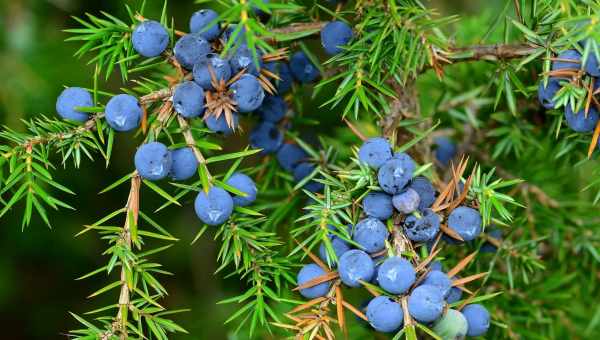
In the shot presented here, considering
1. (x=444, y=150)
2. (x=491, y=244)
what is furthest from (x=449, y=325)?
(x=444, y=150)

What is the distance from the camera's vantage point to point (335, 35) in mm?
991

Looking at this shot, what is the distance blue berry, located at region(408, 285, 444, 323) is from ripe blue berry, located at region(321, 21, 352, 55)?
0.36 m

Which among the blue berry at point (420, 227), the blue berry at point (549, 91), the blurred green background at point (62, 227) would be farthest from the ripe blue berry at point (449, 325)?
the blurred green background at point (62, 227)

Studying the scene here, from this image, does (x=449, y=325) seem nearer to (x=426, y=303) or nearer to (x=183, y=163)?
(x=426, y=303)

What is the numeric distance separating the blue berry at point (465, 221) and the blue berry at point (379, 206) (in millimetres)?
97

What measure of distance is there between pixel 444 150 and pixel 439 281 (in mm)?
535

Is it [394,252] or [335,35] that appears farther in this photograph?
[335,35]

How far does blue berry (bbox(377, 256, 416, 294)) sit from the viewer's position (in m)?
0.83

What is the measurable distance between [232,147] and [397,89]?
1.50 m

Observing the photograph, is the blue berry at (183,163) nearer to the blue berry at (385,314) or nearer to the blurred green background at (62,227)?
the blue berry at (385,314)

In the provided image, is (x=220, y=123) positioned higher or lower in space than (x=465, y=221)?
higher

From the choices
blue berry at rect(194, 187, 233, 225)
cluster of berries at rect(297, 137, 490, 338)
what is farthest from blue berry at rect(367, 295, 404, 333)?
blue berry at rect(194, 187, 233, 225)

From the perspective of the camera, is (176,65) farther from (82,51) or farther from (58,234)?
(58,234)

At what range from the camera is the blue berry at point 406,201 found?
867 mm
